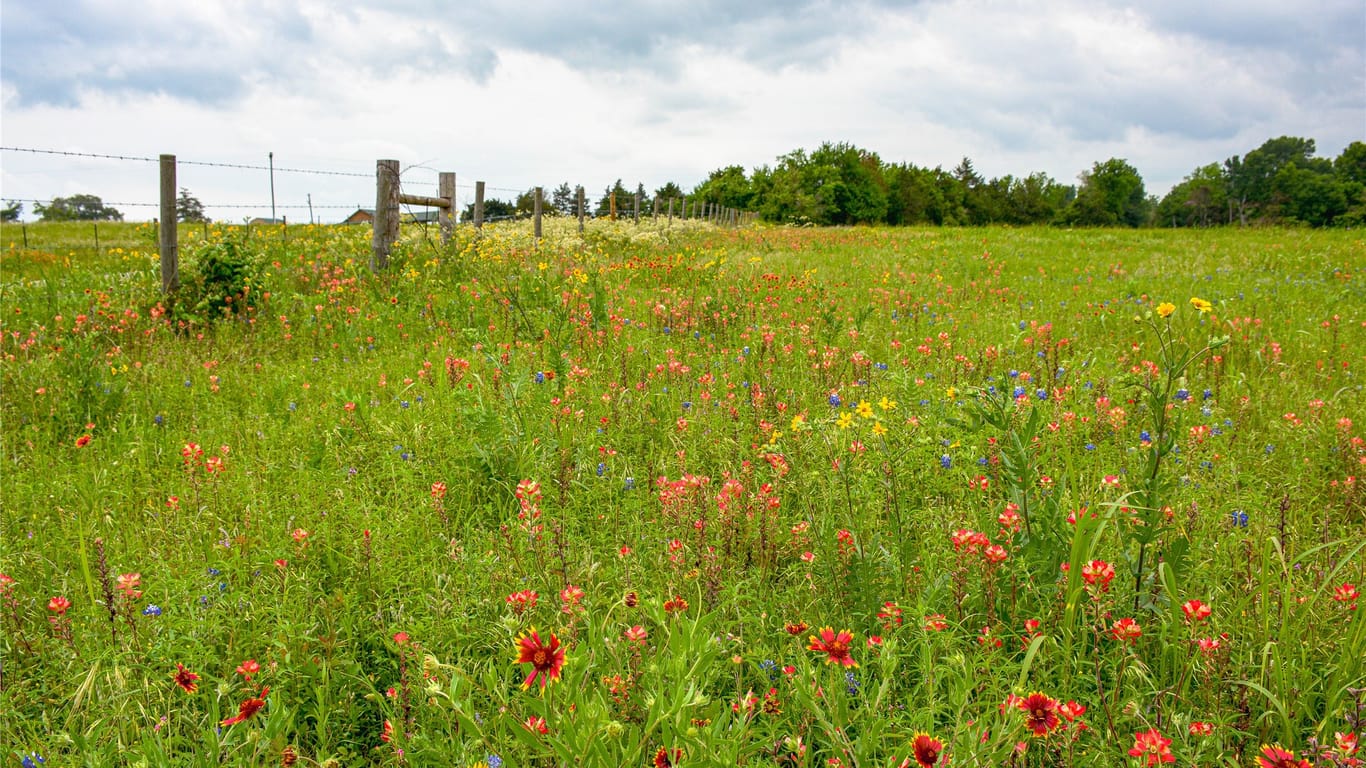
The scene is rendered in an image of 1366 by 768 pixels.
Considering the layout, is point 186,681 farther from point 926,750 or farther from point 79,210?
point 79,210

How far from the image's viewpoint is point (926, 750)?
4.02ft

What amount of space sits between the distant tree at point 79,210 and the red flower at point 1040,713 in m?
14.0

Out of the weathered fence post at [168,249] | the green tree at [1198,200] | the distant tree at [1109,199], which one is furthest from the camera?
the distant tree at [1109,199]

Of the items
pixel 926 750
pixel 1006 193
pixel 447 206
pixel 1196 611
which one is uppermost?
pixel 1006 193

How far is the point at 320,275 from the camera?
7910 mm

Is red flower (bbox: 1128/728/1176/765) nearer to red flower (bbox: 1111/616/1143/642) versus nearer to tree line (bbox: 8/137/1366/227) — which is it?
red flower (bbox: 1111/616/1143/642)

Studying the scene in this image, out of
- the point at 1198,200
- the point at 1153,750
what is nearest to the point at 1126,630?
the point at 1153,750

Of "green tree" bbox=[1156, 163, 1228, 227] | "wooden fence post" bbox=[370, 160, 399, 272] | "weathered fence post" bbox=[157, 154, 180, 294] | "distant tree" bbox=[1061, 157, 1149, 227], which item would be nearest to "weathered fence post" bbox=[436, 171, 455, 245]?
"wooden fence post" bbox=[370, 160, 399, 272]

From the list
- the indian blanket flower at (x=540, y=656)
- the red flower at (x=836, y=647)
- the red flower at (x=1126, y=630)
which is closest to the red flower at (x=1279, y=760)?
the red flower at (x=1126, y=630)

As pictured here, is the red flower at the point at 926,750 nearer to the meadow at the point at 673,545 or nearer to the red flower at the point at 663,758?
the meadow at the point at 673,545

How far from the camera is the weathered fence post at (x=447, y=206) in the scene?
910 centimetres

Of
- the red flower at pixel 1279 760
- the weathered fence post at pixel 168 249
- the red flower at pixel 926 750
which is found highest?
the weathered fence post at pixel 168 249

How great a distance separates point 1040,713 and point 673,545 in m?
1.05

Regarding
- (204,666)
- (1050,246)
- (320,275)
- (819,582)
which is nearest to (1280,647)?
(819,582)
